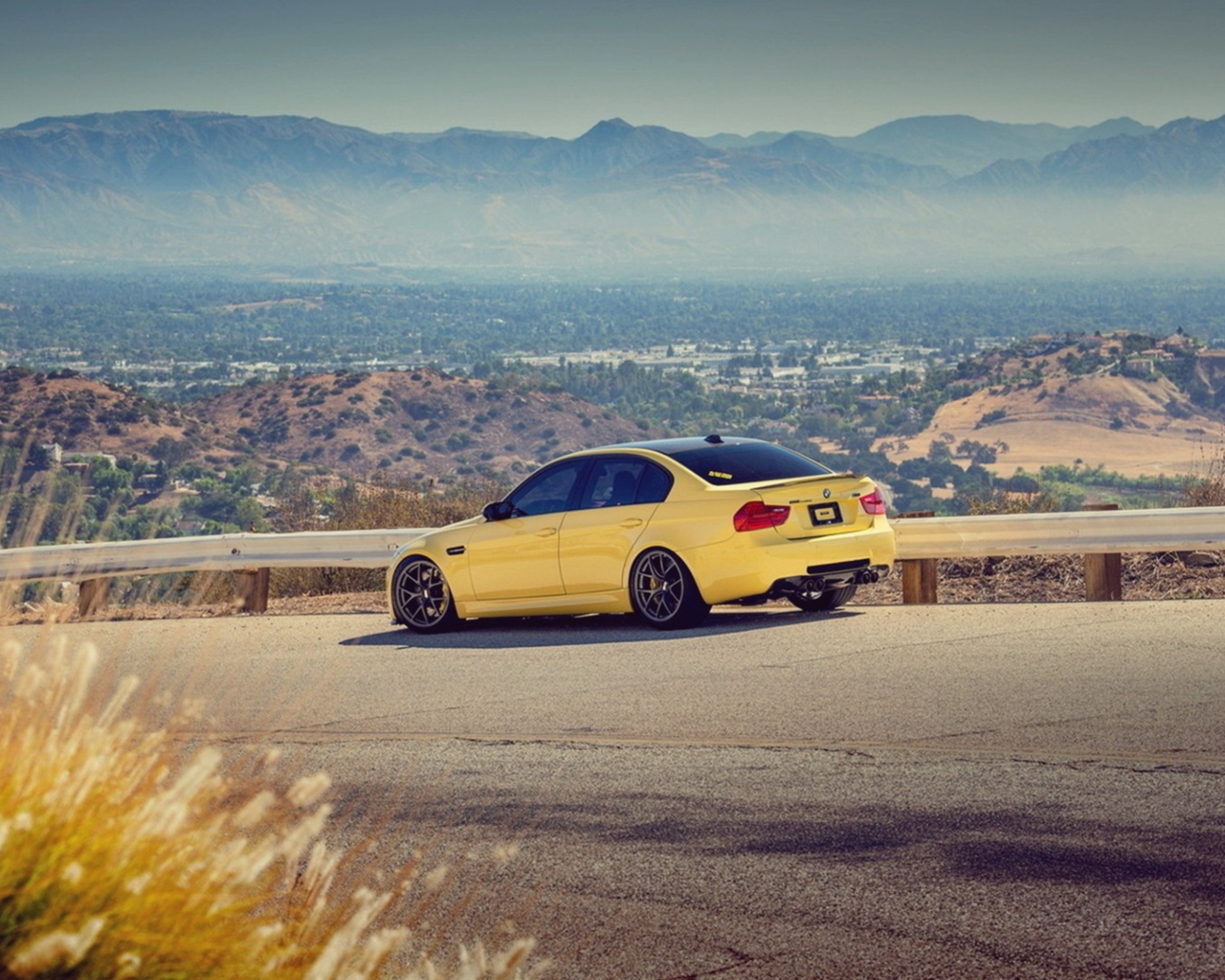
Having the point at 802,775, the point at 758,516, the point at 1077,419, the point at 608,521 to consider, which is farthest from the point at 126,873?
the point at 1077,419

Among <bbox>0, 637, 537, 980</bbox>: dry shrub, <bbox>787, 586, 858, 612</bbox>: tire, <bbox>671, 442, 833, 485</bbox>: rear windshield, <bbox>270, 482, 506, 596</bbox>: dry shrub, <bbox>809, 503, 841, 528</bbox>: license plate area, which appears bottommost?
<bbox>270, 482, 506, 596</bbox>: dry shrub

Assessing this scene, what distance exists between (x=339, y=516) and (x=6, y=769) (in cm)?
1769

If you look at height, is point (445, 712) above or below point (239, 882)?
below

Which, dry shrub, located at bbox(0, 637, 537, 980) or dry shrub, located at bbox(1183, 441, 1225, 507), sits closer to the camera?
dry shrub, located at bbox(0, 637, 537, 980)

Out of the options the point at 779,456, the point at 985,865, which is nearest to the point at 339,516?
the point at 779,456

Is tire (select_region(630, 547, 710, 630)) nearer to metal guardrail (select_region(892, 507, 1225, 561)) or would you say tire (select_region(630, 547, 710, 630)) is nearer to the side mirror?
the side mirror

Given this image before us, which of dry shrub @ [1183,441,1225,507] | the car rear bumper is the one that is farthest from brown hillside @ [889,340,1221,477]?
the car rear bumper

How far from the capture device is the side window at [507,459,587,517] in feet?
45.2

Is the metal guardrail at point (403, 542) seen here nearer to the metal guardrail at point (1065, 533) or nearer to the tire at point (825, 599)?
the metal guardrail at point (1065, 533)

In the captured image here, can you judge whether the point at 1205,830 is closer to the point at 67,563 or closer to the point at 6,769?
the point at 6,769

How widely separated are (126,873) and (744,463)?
1005 centimetres

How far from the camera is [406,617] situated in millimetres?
14023

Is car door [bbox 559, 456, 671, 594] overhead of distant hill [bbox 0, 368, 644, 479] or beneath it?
overhead

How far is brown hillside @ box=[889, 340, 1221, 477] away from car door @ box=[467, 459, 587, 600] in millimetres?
74694
